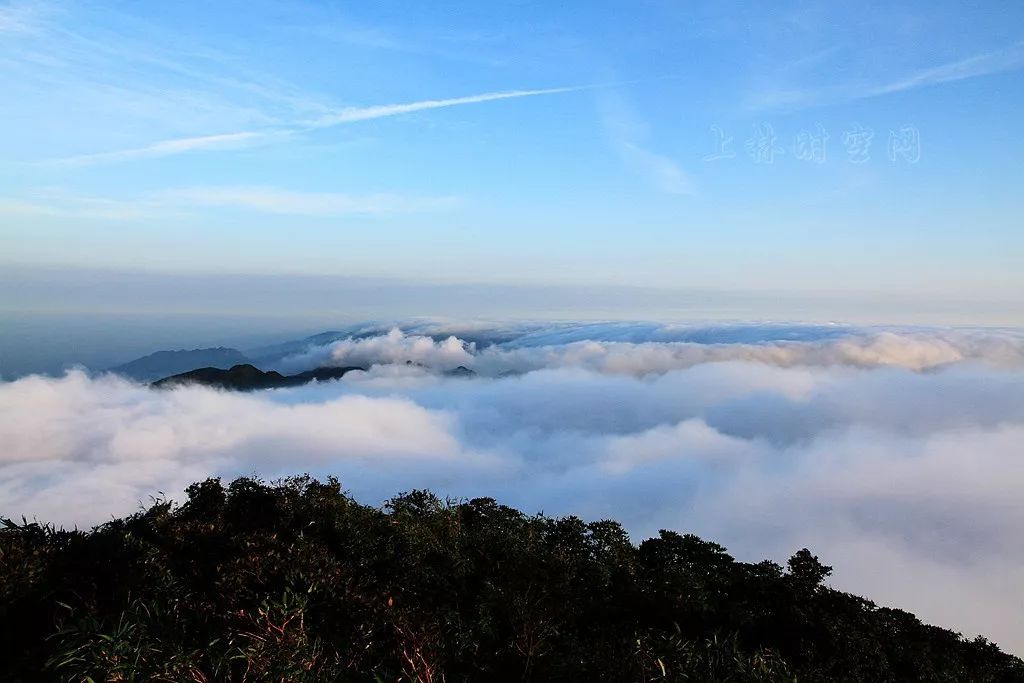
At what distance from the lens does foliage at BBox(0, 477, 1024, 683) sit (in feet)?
38.7

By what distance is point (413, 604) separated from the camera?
18.9 meters

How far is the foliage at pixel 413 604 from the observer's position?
1179 centimetres

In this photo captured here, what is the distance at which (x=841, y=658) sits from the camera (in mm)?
22500

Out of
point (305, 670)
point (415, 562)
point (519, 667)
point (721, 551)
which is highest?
point (305, 670)

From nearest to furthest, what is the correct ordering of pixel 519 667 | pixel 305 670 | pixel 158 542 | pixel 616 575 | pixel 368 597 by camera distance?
pixel 305 670
pixel 519 667
pixel 368 597
pixel 158 542
pixel 616 575

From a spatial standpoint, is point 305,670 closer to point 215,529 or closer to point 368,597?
point 368,597

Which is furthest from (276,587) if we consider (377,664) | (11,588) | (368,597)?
(11,588)

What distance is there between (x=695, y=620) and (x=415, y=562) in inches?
387

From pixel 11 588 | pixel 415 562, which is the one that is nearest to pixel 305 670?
pixel 11 588

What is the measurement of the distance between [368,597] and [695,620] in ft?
44.6

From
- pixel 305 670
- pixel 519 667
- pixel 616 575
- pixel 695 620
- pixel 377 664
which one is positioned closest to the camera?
pixel 305 670

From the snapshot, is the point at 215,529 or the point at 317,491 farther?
the point at 317,491

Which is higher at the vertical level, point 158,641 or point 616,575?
point 158,641

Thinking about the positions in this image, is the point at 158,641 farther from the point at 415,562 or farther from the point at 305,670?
the point at 415,562
